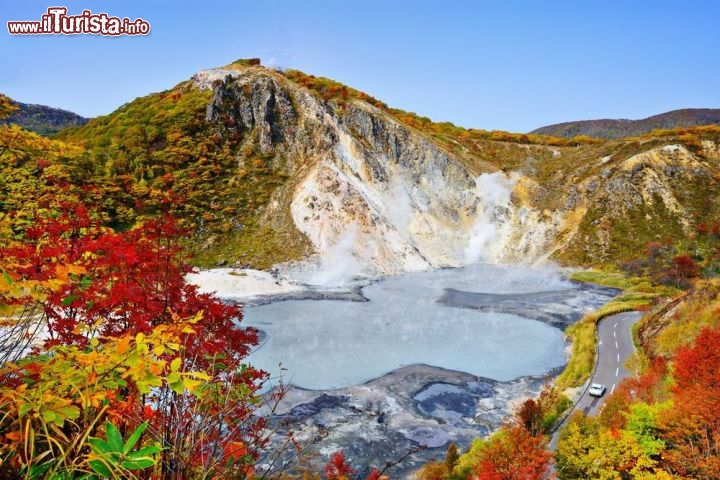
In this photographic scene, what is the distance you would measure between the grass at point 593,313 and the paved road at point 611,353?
0.53 m

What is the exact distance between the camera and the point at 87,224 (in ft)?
35.3

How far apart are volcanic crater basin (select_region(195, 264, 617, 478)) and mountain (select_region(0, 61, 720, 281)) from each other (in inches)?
590

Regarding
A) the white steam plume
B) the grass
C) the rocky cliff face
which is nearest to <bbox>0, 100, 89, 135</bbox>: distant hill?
the rocky cliff face

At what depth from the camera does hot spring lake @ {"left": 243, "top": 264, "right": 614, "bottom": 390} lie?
1095 inches

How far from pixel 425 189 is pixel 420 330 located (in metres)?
44.3

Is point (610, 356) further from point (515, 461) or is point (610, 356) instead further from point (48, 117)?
point (48, 117)

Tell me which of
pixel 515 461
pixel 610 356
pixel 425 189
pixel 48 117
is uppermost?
pixel 48 117

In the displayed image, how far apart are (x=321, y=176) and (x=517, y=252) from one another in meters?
34.5

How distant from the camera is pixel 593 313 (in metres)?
39.6

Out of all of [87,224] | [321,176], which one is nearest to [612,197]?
[321,176]

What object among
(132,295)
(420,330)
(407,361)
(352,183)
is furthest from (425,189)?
(132,295)

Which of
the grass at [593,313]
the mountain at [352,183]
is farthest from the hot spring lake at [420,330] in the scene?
the mountain at [352,183]

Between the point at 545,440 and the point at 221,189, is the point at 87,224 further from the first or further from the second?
the point at 221,189

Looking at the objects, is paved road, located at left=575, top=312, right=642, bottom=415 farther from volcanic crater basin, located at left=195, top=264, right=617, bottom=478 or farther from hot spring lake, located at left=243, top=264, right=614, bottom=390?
hot spring lake, located at left=243, top=264, right=614, bottom=390
